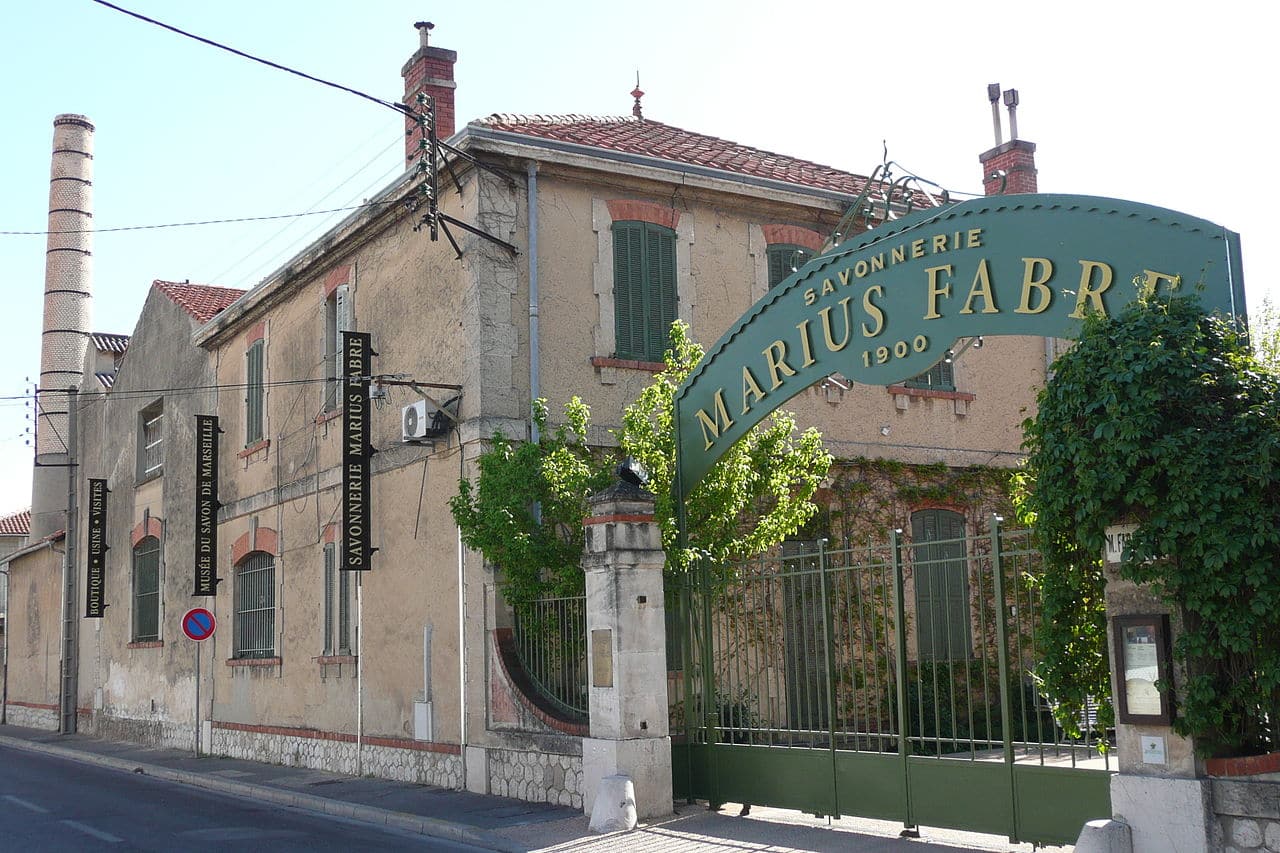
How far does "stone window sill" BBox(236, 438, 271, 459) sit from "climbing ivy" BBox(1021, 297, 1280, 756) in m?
14.2

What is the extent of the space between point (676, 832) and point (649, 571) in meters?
2.21

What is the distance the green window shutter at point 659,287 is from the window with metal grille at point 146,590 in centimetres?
1276

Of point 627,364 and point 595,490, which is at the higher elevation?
point 627,364

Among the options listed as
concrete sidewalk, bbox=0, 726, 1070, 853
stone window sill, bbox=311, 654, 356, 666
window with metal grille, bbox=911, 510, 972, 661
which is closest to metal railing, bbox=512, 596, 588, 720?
concrete sidewalk, bbox=0, 726, 1070, 853

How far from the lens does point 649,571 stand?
11.6 meters

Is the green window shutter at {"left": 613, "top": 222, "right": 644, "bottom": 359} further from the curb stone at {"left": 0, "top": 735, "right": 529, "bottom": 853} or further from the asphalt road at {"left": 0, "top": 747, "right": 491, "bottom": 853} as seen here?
the asphalt road at {"left": 0, "top": 747, "right": 491, "bottom": 853}

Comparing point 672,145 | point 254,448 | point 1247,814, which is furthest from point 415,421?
point 1247,814

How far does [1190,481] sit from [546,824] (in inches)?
249

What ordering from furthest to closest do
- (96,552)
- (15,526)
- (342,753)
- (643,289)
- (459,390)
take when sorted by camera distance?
1. (15,526)
2. (96,552)
3. (342,753)
4. (643,289)
5. (459,390)

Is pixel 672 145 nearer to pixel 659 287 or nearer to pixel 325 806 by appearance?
pixel 659 287

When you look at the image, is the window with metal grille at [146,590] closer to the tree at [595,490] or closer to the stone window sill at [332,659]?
the stone window sill at [332,659]

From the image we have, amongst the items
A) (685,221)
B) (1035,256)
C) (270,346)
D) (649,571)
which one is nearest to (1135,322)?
(1035,256)

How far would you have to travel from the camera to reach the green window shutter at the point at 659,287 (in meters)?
15.7

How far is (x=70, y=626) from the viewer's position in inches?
1108
